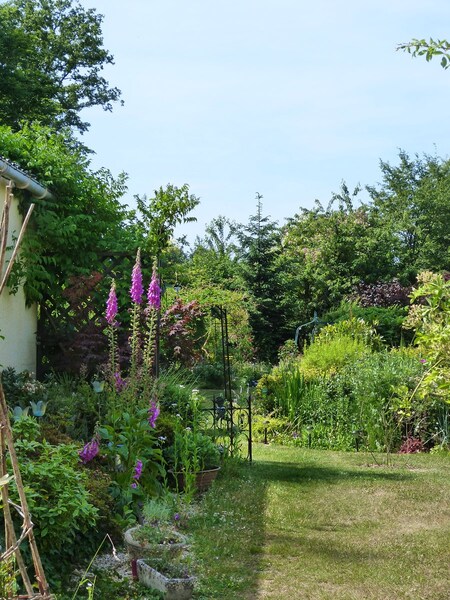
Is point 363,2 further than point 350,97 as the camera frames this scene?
No

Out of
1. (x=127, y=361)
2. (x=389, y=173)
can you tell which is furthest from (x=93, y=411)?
(x=389, y=173)

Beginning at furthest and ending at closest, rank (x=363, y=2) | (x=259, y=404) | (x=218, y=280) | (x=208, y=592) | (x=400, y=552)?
(x=218, y=280)
(x=259, y=404)
(x=400, y=552)
(x=208, y=592)
(x=363, y=2)

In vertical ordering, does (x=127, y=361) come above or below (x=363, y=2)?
below

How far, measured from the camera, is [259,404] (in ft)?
38.9

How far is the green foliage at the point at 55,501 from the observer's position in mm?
4238

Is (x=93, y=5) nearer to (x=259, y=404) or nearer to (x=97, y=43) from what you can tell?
(x=97, y=43)

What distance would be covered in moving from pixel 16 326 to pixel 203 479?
2821 mm

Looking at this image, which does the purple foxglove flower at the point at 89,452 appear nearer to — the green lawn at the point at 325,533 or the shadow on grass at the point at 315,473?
the green lawn at the point at 325,533

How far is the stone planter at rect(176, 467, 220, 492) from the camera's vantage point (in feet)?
23.2

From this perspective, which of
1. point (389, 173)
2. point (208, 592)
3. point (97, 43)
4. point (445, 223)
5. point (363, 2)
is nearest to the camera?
point (363, 2)

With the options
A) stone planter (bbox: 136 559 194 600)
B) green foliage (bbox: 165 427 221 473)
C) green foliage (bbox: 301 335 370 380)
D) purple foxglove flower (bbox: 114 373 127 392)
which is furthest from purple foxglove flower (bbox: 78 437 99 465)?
green foliage (bbox: 301 335 370 380)

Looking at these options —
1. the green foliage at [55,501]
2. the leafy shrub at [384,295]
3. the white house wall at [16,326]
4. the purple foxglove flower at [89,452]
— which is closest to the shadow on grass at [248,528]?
the green foliage at [55,501]

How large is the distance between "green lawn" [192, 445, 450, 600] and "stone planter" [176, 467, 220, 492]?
95 millimetres

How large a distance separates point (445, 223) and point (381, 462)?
67.9 ft
